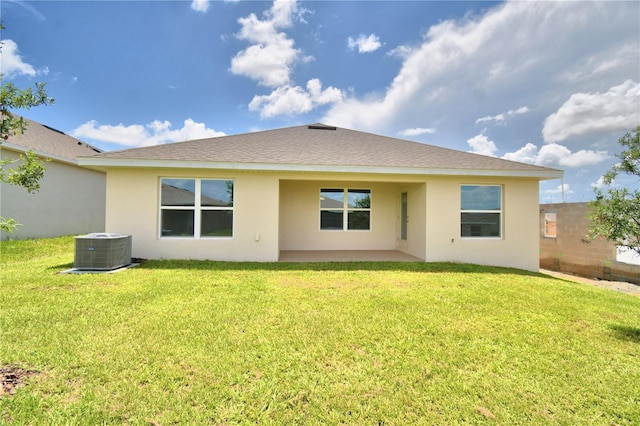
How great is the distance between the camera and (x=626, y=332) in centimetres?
403

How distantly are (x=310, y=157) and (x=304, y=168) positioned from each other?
2.28 ft

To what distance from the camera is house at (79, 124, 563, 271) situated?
797cm

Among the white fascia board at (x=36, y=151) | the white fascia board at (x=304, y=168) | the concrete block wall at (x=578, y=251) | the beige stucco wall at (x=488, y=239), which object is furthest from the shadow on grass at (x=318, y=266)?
the white fascia board at (x=36, y=151)

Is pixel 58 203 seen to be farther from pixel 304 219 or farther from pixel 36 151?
pixel 304 219

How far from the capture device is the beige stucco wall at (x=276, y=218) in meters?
8.00

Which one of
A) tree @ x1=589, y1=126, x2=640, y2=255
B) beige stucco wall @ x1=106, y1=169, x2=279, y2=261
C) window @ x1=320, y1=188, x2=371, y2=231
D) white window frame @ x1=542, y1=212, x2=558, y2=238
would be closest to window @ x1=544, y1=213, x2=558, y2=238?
white window frame @ x1=542, y1=212, x2=558, y2=238

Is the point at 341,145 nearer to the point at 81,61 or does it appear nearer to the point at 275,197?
the point at 275,197

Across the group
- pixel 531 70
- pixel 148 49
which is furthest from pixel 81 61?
pixel 531 70

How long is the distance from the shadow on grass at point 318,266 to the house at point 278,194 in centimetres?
52

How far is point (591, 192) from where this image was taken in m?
4.62

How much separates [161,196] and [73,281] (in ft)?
10.2

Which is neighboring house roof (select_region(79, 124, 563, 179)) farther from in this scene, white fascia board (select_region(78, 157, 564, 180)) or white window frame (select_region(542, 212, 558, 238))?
white window frame (select_region(542, 212, 558, 238))

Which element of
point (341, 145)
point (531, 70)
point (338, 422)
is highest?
point (531, 70)

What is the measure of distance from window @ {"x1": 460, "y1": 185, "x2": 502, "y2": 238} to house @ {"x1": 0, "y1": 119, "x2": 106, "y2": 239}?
47.6ft
